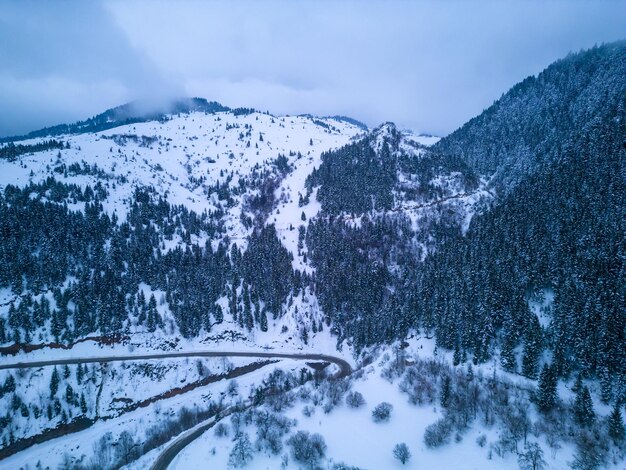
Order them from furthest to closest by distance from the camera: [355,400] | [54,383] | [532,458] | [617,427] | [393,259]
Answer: [393,259]
[54,383]
[355,400]
[617,427]
[532,458]

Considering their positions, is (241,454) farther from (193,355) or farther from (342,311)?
(342,311)

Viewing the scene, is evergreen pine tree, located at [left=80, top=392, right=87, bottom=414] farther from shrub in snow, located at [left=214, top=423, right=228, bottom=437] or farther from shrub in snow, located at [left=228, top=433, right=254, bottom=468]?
shrub in snow, located at [left=228, top=433, right=254, bottom=468]

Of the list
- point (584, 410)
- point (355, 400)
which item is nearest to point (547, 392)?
point (584, 410)

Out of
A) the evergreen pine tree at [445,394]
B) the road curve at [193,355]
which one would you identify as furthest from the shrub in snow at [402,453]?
the road curve at [193,355]

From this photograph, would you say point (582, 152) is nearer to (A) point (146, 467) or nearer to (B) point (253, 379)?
(B) point (253, 379)

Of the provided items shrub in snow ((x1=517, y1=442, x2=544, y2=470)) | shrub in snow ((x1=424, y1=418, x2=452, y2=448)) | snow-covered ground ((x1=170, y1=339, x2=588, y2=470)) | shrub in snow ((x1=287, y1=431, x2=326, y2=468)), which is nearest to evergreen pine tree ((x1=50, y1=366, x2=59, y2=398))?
snow-covered ground ((x1=170, y1=339, x2=588, y2=470))

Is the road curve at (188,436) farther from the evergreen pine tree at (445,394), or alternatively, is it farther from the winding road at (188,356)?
the evergreen pine tree at (445,394)

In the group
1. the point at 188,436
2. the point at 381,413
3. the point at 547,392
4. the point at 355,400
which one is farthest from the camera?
the point at 188,436

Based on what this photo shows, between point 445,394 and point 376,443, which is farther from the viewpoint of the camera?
point 445,394

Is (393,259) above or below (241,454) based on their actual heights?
above
